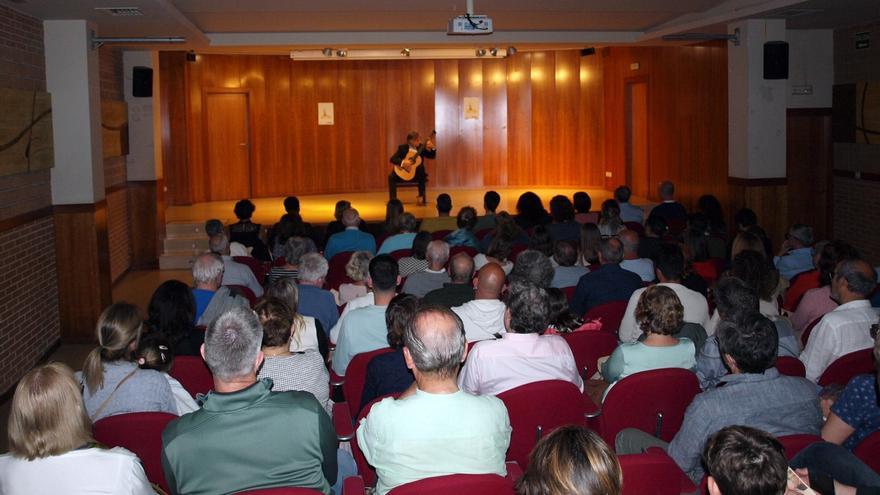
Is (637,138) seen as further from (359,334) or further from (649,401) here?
(649,401)

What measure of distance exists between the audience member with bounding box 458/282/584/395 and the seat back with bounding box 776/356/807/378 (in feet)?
3.05

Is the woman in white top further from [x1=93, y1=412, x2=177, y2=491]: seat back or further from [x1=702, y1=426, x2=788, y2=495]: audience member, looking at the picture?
[x1=702, y1=426, x2=788, y2=495]: audience member

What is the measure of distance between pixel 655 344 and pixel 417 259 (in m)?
3.26

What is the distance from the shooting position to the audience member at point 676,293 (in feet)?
17.9

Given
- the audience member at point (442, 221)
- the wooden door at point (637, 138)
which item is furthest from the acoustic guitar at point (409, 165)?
the audience member at point (442, 221)

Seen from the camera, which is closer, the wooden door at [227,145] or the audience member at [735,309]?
the audience member at [735,309]

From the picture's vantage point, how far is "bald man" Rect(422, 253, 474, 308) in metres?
5.98

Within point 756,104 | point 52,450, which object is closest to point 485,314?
point 52,450

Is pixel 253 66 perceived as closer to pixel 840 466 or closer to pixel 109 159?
pixel 109 159

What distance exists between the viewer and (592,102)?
18.1m

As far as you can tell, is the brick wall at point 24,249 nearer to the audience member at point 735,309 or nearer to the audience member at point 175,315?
the audience member at point 175,315

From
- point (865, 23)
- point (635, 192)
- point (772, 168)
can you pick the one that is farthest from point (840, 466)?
point (635, 192)

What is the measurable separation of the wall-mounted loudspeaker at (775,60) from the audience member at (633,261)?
14.7 ft

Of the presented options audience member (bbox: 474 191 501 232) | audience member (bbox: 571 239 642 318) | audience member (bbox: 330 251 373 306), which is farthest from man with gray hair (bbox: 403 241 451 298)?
audience member (bbox: 474 191 501 232)
